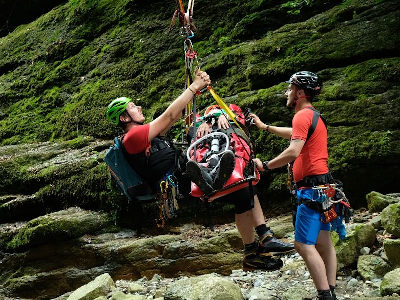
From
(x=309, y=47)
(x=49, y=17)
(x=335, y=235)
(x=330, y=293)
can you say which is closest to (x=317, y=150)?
(x=330, y=293)

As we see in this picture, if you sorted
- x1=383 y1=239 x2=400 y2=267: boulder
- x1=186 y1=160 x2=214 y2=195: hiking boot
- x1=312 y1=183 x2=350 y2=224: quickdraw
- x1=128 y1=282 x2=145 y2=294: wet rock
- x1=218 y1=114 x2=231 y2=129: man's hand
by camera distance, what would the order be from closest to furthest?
1. x1=186 y1=160 x2=214 y2=195: hiking boot
2. x1=312 y1=183 x2=350 y2=224: quickdraw
3. x1=218 y1=114 x2=231 y2=129: man's hand
4. x1=383 y1=239 x2=400 y2=267: boulder
5. x1=128 y1=282 x2=145 y2=294: wet rock

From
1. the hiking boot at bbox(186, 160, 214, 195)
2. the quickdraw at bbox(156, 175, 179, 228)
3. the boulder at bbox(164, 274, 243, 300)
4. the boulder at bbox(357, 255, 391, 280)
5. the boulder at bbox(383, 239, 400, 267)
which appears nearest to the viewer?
the hiking boot at bbox(186, 160, 214, 195)

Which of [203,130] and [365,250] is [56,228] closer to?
[203,130]

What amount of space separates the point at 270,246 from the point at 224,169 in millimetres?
1120

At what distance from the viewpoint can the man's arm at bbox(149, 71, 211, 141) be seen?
370 cm

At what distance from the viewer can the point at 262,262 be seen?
3918 mm

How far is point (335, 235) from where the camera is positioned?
5215mm

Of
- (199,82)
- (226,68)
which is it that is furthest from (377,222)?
(226,68)

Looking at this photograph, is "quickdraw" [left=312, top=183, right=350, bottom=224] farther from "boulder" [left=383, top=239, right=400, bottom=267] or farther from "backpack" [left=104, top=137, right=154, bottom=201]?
"backpack" [left=104, top=137, right=154, bottom=201]

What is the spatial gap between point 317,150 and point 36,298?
5.98m

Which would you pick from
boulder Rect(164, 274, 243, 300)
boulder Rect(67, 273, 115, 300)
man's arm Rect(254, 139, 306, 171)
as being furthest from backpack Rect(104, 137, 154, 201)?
boulder Rect(67, 273, 115, 300)

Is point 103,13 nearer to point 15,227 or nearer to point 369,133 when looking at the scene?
point 15,227

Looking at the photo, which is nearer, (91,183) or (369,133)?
(369,133)

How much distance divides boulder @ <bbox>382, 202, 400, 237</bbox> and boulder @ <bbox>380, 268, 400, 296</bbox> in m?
0.87
